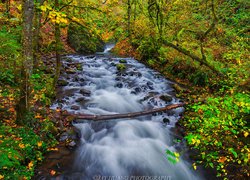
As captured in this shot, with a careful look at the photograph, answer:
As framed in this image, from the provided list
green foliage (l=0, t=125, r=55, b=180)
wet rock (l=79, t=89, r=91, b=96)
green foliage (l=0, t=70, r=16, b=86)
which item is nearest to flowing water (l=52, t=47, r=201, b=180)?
wet rock (l=79, t=89, r=91, b=96)

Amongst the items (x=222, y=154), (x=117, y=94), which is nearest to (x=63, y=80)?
(x=117, y=94)

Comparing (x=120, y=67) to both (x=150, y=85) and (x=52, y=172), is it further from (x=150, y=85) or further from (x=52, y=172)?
(x=52, y=172)

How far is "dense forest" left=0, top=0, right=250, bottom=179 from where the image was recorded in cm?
473

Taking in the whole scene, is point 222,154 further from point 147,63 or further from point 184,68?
point 147,63

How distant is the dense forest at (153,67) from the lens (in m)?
4.73

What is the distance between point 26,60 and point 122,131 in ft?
12.2

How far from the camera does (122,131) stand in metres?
6.77

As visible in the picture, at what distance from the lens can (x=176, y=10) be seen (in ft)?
42.7

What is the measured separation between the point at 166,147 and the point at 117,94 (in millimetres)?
3818

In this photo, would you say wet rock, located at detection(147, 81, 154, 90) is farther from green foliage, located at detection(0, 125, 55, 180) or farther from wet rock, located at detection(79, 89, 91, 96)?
green foliage, located at detection(0, 125, 55, 180)

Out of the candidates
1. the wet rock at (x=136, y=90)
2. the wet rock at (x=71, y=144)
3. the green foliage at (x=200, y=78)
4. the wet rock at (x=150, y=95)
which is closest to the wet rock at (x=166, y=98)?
the wet rock at (x=150, y=95)

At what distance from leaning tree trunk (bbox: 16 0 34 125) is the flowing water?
1.94 m

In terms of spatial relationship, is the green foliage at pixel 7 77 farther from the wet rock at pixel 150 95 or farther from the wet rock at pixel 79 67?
the wet rock at pixel 150 95

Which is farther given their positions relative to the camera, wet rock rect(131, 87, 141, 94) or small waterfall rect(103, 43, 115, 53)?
small waterfall rect(103, 43, 115, 53)
